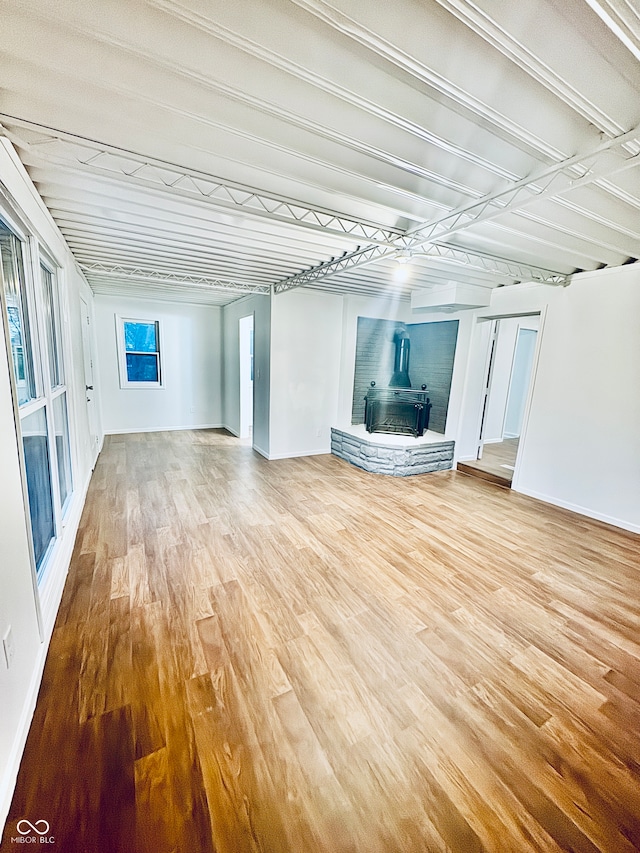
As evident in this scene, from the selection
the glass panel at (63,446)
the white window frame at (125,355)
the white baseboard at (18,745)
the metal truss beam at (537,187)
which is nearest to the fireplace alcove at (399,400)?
the metal truss beam at (537,187)

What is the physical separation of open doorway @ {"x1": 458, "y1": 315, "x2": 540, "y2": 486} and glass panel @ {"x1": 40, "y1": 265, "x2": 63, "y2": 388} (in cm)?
509

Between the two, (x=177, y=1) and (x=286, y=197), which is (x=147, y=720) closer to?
(x=177, y=1)

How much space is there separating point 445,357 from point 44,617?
539 cm

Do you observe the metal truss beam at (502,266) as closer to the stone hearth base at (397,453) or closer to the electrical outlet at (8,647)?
the stone hearth base at (397,453)

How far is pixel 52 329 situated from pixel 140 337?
12.6 feet

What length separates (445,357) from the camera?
5.34m

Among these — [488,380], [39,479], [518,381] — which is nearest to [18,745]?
[39,479]

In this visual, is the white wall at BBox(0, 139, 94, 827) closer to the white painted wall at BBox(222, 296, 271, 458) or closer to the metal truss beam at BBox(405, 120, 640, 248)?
the metal truss beam at BBox(405, 120, 640, 248)

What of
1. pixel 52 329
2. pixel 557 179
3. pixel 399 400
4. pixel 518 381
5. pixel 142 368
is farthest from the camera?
pixel 518 381

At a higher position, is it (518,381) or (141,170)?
(141,170)

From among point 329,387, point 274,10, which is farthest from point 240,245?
point 329,387

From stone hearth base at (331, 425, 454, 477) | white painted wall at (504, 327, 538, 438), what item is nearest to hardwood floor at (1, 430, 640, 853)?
stone hearth base at (331, 425, 454, 477)

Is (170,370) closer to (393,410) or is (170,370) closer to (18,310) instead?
(393,410)

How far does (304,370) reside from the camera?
5.25m
